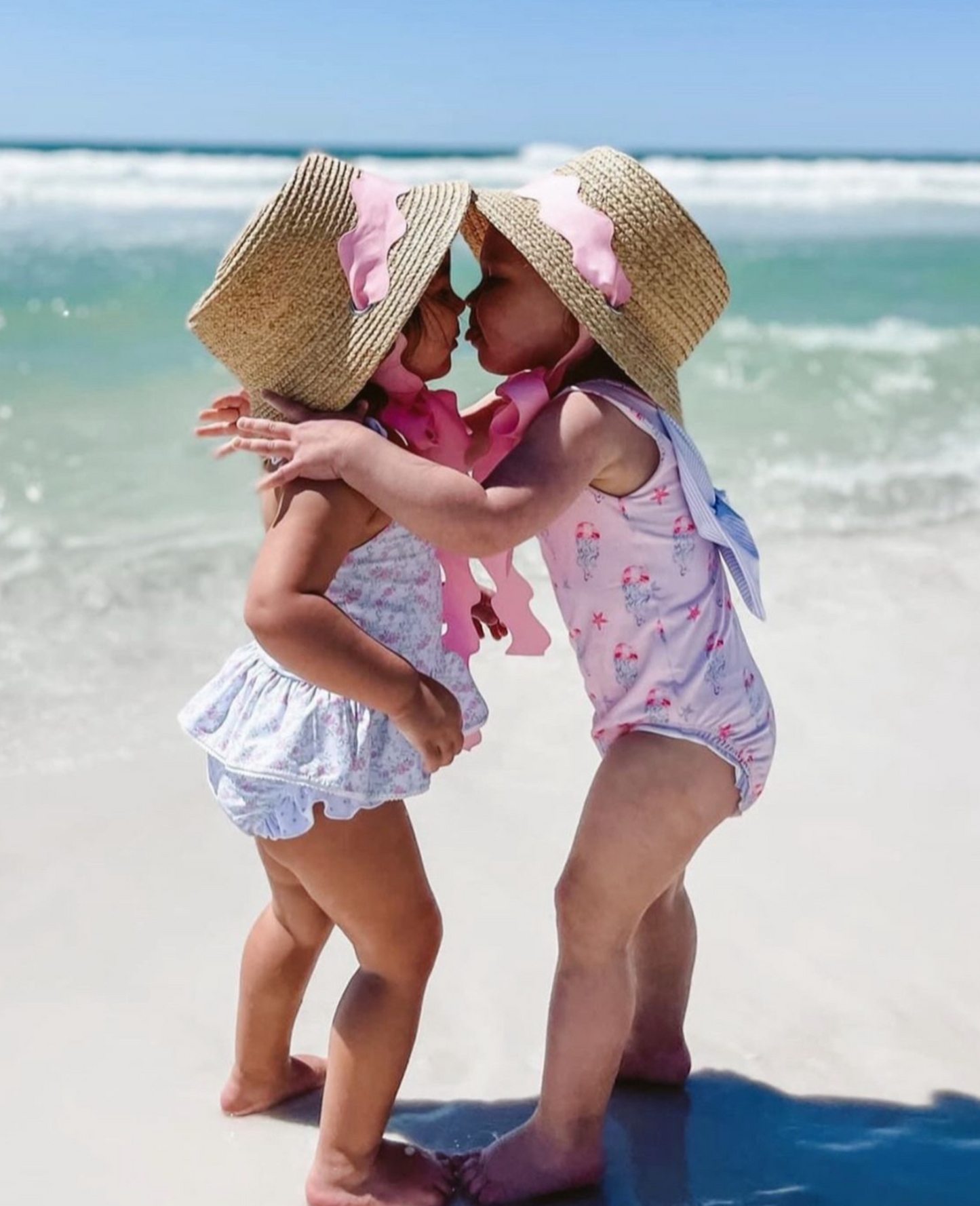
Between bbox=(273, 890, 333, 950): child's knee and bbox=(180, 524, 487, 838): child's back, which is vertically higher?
bbox=(180, 524, 487, 838): child's back

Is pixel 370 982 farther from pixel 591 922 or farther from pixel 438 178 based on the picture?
pixel 438 178

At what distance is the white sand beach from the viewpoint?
2.34m

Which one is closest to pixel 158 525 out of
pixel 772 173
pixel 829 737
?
pixel 829 737

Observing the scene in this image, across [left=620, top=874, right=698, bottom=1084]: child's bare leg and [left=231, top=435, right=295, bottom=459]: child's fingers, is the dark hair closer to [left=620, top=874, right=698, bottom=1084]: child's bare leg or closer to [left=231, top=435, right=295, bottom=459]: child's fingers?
[left=231, top=435, right=295, bottom=459]: child's fingers

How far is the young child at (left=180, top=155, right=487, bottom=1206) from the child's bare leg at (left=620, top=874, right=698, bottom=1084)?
436mm

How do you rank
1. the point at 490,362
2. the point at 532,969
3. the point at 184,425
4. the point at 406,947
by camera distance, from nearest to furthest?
1. the point at 406,947
2. the point at 490,362
3. the point at 532,969
4. the point at 184,425

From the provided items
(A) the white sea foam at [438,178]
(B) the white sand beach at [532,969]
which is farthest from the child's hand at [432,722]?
(A) the white sea foam at [438,178]

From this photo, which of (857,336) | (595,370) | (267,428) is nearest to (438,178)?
(857,336)

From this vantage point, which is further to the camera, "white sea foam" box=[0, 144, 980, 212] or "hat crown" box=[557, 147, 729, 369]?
"white sea foam" box=[0, 144, 980, 212]

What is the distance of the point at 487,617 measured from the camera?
2.45 meters

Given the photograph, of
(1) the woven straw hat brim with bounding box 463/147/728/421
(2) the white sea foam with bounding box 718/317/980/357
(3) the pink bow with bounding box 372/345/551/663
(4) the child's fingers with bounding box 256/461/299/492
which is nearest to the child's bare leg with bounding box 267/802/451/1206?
(3) the pink bow with bounding box 372/345/551/663

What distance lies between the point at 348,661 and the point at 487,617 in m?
0.56

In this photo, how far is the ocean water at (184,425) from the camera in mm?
4305

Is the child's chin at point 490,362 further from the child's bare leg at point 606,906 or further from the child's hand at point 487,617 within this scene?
the child's bare leg at point 606,906
